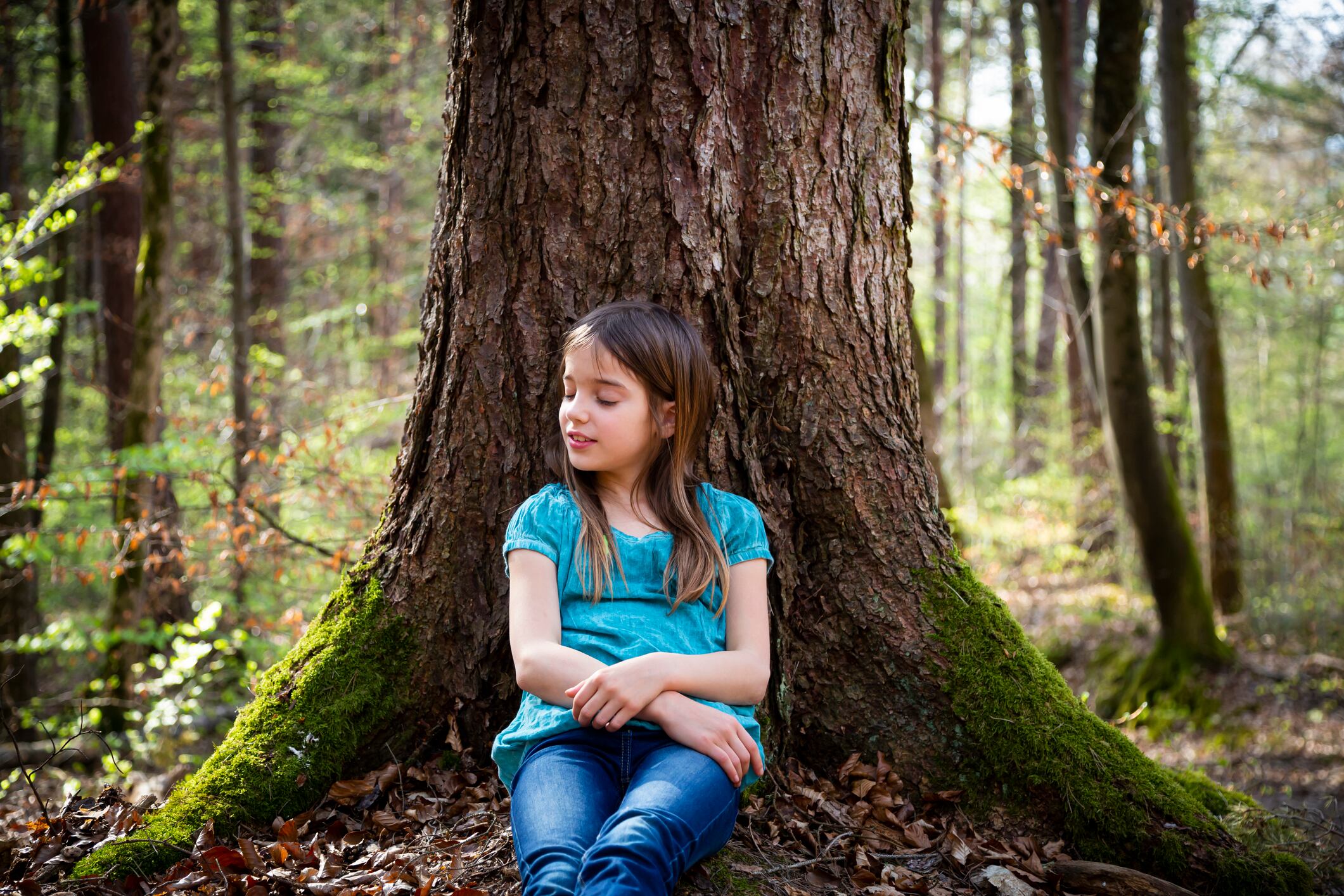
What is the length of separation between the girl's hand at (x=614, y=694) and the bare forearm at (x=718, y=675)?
0.07 m

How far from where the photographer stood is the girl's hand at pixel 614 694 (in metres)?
2.39

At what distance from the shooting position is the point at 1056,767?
2.95 m

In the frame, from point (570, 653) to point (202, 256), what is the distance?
14783mm

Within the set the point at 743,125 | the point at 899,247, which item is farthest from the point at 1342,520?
the point at 743,125

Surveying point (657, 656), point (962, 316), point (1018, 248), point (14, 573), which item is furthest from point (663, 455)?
point (1018, 248)

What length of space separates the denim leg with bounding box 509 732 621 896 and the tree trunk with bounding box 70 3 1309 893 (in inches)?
27.7

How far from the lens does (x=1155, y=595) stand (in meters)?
8.23

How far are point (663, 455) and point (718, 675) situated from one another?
29.0 inches

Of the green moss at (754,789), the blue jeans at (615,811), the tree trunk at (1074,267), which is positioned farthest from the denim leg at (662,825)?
the tree trunk at (1074,267)

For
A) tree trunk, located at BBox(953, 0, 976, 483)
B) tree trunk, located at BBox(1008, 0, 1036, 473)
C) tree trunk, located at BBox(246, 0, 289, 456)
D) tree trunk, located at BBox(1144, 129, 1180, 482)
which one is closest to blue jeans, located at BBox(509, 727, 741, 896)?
tree trunk, located at BBox(246, 0, 289, 456)

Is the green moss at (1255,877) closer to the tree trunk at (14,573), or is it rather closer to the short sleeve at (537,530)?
the short sleeve at (537,530)

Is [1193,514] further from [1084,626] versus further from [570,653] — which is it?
[570,653]

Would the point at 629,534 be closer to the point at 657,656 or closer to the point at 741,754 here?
the point at 657,656

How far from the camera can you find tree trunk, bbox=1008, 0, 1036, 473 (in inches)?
547
